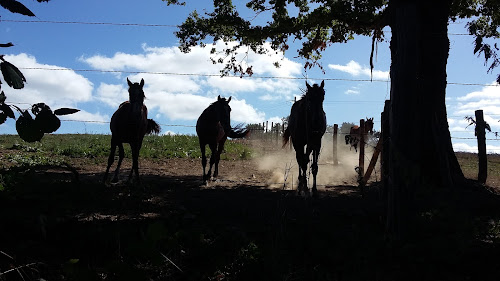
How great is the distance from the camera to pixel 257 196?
7.69 meters

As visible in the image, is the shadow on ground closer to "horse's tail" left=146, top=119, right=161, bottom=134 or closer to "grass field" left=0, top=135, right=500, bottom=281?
"grass field" left=0, top=135, right=500, bottom=281

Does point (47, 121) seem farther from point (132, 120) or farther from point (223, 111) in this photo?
point (223, 111)

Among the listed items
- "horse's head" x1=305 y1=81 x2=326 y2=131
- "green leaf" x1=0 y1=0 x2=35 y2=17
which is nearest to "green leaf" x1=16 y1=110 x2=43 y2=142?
"green leaf" x1=0 y1=0 x2=35 y2=17

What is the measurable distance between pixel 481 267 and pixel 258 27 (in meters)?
11.3

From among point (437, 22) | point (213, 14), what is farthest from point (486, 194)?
point (213, 14)

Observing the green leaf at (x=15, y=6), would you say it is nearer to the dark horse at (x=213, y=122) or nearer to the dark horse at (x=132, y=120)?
the dark horse at (x=132, y=120)

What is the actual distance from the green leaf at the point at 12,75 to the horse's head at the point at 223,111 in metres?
8.69

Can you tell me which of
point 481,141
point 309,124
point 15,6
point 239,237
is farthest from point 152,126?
point 15,6

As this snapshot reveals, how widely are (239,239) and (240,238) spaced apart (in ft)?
0.11

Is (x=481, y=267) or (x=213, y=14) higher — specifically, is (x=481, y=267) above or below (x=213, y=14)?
below

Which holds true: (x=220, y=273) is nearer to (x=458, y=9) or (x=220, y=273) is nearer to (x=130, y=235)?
(x=130, y=235)

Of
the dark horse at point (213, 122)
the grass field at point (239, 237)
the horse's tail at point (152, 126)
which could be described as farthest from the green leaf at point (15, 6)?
the horse's tail at point (152, 126)

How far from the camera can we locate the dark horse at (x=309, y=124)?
8094 millimetres

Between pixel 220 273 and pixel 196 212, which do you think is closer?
pixel 220 273
